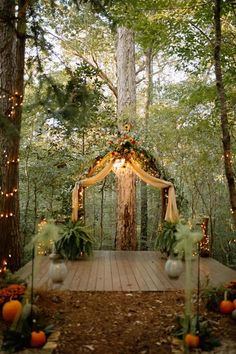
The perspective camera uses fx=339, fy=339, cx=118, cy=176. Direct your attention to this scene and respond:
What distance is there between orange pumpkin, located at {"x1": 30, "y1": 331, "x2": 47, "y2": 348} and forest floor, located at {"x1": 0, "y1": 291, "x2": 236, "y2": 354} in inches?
5.9

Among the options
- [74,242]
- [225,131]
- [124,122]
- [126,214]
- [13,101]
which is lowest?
[74,242]

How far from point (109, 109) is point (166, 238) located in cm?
461

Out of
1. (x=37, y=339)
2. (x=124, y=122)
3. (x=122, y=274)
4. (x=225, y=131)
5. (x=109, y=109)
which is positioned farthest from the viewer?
(x=109, y=109)

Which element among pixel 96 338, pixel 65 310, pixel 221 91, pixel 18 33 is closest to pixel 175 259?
pixel 96 338

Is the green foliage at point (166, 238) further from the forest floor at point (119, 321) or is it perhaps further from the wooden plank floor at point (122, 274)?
the forest floor at point (119, 321)

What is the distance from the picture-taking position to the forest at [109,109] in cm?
513

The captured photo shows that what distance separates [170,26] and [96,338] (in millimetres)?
5273

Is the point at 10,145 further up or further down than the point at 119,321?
further up

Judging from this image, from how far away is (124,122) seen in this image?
29.0ft

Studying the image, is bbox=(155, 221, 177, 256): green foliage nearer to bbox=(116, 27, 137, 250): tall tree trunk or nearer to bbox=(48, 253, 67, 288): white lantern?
bbox=(116, 27, 137, 250): tall tree trunk

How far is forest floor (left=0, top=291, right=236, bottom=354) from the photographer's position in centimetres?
303

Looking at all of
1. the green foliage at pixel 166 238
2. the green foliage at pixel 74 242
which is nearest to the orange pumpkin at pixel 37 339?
the green foliage at pixel 74 242

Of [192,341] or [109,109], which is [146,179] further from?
[192,341]

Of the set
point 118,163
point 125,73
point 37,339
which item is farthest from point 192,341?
point 125,73
